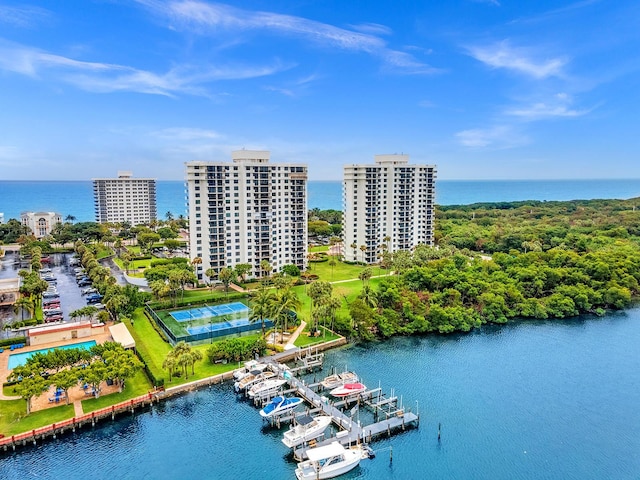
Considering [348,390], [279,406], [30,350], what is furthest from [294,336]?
[30,350]

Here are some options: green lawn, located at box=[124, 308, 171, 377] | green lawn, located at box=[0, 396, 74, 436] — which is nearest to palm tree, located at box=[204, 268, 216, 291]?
green lawn, located at box=[124, 308, 171, 377]

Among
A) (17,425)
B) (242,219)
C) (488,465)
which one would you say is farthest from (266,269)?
(488,465)

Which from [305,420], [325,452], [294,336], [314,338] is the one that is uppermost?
[294,336]

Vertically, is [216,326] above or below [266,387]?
above

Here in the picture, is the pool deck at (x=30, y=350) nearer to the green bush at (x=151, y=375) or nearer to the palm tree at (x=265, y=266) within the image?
the green bush at (x=151, y=375)

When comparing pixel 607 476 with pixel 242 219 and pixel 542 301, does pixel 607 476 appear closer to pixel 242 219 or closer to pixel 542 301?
pixel 542 301

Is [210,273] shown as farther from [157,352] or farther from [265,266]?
[157,352]
